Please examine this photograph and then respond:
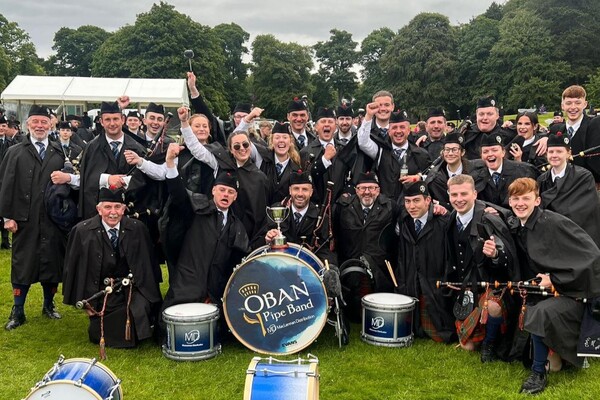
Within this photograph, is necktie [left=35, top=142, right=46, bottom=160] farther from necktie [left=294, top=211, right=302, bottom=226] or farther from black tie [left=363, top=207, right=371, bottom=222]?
black tie [left=363, top=207, right=371, bottom=222]

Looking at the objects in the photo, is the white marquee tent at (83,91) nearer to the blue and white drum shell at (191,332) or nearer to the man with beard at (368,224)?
the man with beard at (368,224)

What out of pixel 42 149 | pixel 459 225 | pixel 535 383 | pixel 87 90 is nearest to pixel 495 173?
pixel 459 225

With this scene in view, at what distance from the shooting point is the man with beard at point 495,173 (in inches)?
266

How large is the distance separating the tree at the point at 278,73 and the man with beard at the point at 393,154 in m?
55.6

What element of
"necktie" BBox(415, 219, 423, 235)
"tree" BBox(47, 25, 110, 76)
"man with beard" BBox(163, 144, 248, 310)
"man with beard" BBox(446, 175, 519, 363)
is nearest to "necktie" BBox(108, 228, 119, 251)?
"man with beard" BBox(163, 144, 248, 310)

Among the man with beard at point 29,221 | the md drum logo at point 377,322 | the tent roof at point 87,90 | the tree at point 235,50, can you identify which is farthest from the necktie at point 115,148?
the tree at point 235,50

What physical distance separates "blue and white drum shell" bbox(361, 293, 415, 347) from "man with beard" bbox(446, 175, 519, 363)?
532 millimetres

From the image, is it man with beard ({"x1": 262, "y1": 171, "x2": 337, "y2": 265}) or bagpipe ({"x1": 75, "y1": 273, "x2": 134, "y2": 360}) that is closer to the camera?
bagpipe ({"x1": 75, "y1": 273, "x2": 134, "y2": 360})

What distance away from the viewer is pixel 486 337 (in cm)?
584

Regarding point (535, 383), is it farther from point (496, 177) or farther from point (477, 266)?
point (496, 177)

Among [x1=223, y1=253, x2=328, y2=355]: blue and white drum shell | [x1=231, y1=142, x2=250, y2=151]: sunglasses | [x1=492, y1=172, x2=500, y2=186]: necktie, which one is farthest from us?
[x1=231, y1=142, x2=250, y2=151]: sunglasses

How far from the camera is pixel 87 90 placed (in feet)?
93.3

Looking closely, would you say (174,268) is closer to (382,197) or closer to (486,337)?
(382,197)

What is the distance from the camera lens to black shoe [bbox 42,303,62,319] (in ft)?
24.1
